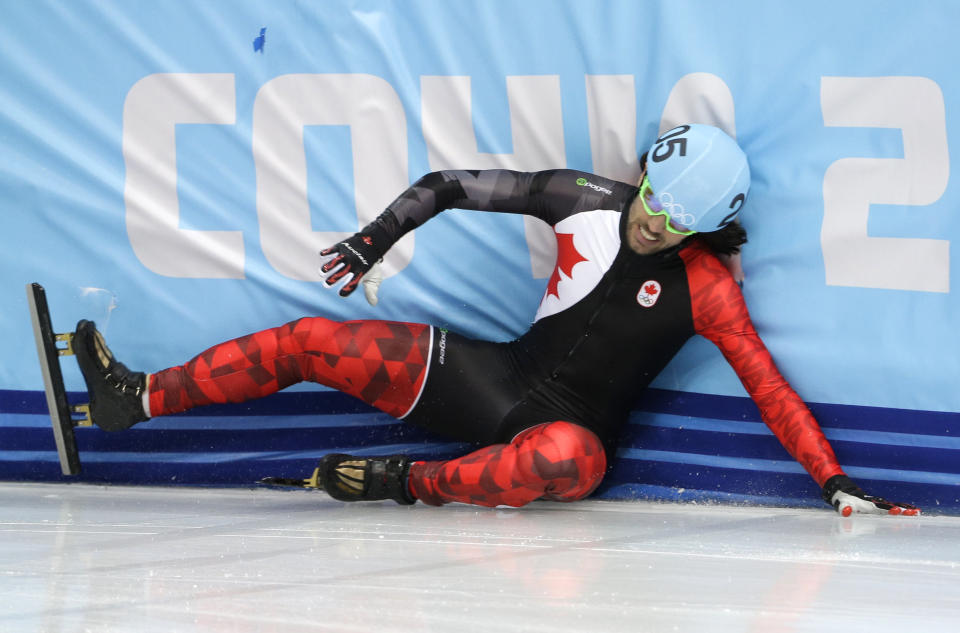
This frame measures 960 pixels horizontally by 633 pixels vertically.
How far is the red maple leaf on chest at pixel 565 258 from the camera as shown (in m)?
2.32

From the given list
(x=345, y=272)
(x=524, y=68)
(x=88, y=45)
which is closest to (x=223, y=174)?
(x=88, y=45)

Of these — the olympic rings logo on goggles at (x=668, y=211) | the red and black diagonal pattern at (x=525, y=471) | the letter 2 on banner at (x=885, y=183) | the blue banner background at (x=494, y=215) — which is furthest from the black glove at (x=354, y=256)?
the letter 2 on banner at (x=885, y=183)

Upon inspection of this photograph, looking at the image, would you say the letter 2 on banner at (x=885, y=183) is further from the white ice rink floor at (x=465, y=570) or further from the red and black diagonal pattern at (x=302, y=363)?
the red and black diagonal pattern at (x=302, y=363)

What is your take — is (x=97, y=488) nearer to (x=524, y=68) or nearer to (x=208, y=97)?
(x=208, y=97)

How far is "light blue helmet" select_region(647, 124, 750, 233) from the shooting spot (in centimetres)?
207

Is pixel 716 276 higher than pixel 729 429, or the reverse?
pixel 716 276

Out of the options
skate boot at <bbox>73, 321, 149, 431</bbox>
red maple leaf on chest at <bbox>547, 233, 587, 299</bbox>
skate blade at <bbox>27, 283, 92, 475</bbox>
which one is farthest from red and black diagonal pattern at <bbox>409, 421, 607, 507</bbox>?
skate blade at <bbox>27, 283, 92, 475</bbox>

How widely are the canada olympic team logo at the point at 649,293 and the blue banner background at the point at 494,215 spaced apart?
0.25 meters

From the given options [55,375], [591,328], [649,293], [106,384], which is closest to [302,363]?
[106,384]

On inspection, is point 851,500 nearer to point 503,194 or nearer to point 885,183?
point 885,183

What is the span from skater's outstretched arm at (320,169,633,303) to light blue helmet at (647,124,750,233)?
8.2 inches

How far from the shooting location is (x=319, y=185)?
2561mm

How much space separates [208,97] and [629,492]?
1.63 m

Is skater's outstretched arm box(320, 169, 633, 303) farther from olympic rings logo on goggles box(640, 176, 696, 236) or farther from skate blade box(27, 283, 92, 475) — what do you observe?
skate blade box(27, 283, 92, 475)
